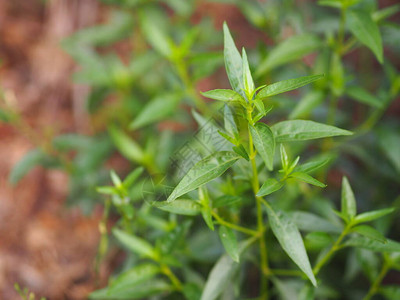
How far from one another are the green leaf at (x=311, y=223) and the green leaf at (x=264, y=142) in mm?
397

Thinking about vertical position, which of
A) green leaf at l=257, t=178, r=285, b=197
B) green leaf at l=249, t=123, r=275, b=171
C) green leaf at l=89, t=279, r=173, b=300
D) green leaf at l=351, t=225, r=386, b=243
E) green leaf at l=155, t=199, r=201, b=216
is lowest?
green leaf at l=89, t=279, r=173, b=300

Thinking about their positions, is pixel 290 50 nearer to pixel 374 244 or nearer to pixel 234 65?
pixel 234 65

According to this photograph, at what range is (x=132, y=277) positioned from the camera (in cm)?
124

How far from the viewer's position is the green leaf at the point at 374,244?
108 centimetres

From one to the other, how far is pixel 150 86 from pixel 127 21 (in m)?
0.38

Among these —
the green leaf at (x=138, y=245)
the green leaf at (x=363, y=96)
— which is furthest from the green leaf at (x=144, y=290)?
the green leaf at (x=363, y=96)

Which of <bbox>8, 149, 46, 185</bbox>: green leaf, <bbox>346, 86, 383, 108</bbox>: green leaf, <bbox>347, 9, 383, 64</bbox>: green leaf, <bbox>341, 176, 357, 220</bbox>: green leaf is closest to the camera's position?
<bbox>341, 176, 357, 220</bbox>: green leaf

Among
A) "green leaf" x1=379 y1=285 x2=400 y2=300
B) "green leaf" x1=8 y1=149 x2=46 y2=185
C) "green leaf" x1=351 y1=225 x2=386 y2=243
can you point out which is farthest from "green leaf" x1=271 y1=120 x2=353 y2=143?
"green leaf" x1=8 y1=149 x2=46 y2=185

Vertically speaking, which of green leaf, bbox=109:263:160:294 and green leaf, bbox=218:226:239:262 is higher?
green leaf, bbox=218:226:239:262

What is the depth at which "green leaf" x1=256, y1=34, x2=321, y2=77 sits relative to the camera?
1437 millimetres

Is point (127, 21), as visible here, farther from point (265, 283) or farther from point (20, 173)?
point (265, 283)

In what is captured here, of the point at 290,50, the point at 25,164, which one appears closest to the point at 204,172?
the point at 290,50

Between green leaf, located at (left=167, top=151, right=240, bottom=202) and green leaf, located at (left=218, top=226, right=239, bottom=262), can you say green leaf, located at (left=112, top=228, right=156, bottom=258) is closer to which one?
green leaf, located at (left=218, top=226, right=239, bottom=262)

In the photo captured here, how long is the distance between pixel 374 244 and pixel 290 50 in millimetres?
716
